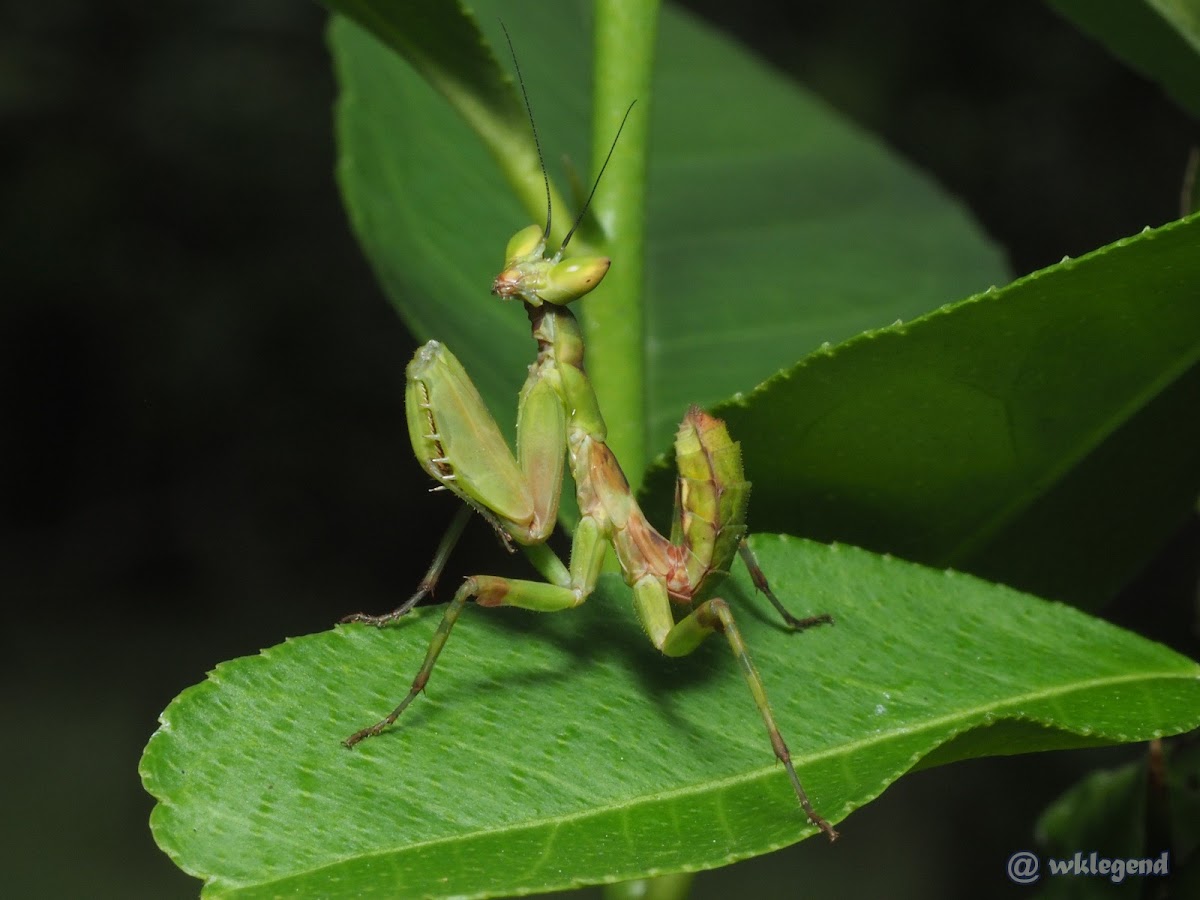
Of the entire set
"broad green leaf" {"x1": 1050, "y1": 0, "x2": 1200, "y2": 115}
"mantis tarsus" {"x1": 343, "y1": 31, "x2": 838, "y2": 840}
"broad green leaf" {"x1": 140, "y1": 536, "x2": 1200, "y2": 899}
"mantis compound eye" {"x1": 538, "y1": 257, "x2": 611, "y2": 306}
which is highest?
"broad green leaf" {"x1": 1050, "y1": 0, "x2": 1200, "y2": 115}

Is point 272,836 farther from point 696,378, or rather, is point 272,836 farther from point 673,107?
point 673,107

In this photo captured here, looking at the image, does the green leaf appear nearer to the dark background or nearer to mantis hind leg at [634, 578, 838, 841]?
mantis hind leg at [634, 578, 838, 841]

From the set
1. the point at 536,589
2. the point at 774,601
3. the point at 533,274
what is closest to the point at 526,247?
the point at 533,274

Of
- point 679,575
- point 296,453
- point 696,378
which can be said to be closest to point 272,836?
point 679,575

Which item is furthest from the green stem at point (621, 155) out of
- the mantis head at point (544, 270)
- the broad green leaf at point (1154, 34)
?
the broad green leaf at point (1154, 34)

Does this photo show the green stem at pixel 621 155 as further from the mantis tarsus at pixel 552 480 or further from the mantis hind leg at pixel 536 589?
the mantis hind leg at pixel 536 589

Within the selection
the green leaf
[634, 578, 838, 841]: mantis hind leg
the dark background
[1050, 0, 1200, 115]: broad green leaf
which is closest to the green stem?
[634, 578, 838, 841]: mantis hind leg
